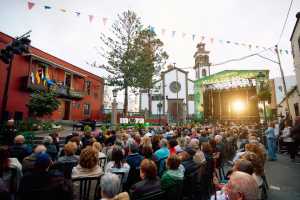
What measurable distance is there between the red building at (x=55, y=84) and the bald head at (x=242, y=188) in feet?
44.1

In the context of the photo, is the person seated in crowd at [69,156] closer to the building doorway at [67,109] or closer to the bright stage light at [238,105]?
the building doorway at [67,109]

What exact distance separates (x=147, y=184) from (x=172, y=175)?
673mm

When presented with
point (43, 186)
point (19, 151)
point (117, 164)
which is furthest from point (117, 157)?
point (19, 151)

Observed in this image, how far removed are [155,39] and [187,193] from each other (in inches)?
1021

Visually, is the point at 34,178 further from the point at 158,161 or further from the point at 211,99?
the point at 211,99

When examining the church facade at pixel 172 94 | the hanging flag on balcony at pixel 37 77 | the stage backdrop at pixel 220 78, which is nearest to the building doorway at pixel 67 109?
the hanging flag on balcony at pixel 37 77

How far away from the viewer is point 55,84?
17.8 meters

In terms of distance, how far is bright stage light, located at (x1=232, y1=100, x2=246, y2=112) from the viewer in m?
26.1

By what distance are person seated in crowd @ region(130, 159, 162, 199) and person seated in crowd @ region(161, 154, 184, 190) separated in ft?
1.51

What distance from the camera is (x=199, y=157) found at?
13.4 feet

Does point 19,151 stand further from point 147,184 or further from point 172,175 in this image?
point 172,175

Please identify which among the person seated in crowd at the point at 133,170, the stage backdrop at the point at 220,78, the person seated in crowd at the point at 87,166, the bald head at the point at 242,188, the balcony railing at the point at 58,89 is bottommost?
the person seated in crowd at the point at 133,170

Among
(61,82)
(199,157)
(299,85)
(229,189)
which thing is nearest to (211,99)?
(299,85)

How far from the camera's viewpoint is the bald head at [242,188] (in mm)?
1649
